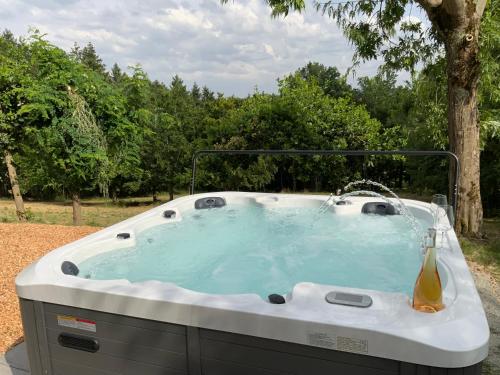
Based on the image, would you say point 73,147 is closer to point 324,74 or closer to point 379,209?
point 379,209

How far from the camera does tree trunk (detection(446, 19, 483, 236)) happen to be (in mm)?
4035

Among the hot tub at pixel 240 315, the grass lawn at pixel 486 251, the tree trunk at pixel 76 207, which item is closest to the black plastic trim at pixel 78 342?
the hot tub at pixel 240 315

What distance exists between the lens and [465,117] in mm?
4137

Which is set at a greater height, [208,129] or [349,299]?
[208,129]

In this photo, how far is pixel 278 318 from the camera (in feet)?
4.11

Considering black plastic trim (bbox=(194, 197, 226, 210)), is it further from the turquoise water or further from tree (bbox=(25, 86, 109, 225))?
tree (bbox=(25, 86, 109, 225))

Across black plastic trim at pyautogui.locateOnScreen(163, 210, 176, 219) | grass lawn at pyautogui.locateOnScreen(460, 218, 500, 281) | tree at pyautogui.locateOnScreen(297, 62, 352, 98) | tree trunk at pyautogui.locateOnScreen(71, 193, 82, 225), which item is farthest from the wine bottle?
tree at pyautogui.locateOnScreen(297, 62, 352, 98)

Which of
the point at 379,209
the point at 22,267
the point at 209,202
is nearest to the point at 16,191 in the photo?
the point at 22,267

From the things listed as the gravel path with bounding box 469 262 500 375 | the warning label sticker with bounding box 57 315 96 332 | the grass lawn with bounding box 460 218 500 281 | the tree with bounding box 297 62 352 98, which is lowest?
the grass lawn with bounding box 460 218 500 281

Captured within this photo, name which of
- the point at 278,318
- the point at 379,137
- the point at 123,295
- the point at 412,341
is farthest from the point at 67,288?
the point at 379,137

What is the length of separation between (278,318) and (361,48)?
4.56m

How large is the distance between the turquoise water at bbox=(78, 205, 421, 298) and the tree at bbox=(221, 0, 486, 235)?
1.60 meters

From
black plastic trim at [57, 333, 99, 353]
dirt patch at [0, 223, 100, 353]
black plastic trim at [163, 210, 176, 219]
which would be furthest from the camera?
black plastic trim at [163, 210, 176, 219]

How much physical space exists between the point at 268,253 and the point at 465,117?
272 cm
